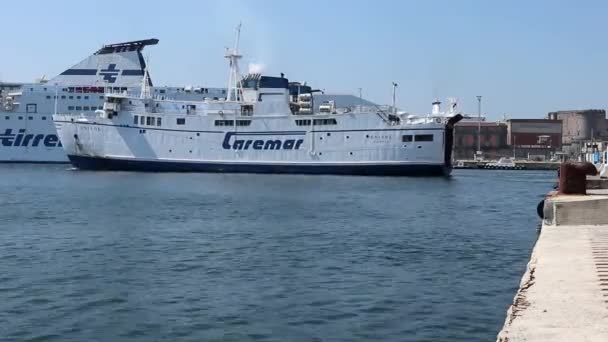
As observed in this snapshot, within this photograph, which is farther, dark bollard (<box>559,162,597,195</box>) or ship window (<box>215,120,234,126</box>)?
ship window (<box>215,120,234,126</box>)

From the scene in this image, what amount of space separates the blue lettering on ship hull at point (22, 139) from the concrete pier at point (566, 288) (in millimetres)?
53196

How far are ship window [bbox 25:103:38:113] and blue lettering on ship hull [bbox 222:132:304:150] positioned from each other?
19.5 m

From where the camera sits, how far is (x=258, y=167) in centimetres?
4753

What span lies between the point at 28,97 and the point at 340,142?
27.4m

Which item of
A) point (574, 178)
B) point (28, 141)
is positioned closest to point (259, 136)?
point (28, 141)

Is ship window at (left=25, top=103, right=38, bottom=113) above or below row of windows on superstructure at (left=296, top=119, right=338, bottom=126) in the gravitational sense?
above

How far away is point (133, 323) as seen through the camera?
8656 mm

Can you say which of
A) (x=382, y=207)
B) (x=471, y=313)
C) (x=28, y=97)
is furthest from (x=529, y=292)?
(x=28, y=97)

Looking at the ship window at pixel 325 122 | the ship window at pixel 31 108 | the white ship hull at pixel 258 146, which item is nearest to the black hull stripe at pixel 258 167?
the white ship hull at pixel 258 146

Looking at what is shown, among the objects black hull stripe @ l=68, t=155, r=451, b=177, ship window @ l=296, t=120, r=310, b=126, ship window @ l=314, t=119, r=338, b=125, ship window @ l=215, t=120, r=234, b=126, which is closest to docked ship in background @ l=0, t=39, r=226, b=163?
black hull stripe @ l=68, t=155, r=451, b=177

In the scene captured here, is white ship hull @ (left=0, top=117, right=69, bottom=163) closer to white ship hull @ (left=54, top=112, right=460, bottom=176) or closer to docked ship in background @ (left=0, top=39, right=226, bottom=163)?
docked ship in background @ (left=0, top=39, right=226, bottom=163)

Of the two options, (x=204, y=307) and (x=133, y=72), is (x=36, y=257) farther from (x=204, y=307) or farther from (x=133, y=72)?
(x=133, y=72)

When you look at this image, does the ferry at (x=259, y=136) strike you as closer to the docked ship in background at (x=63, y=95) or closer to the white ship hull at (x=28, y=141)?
the docked ship in background at (x=63, y=95)

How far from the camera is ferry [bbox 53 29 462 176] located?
44.4m
